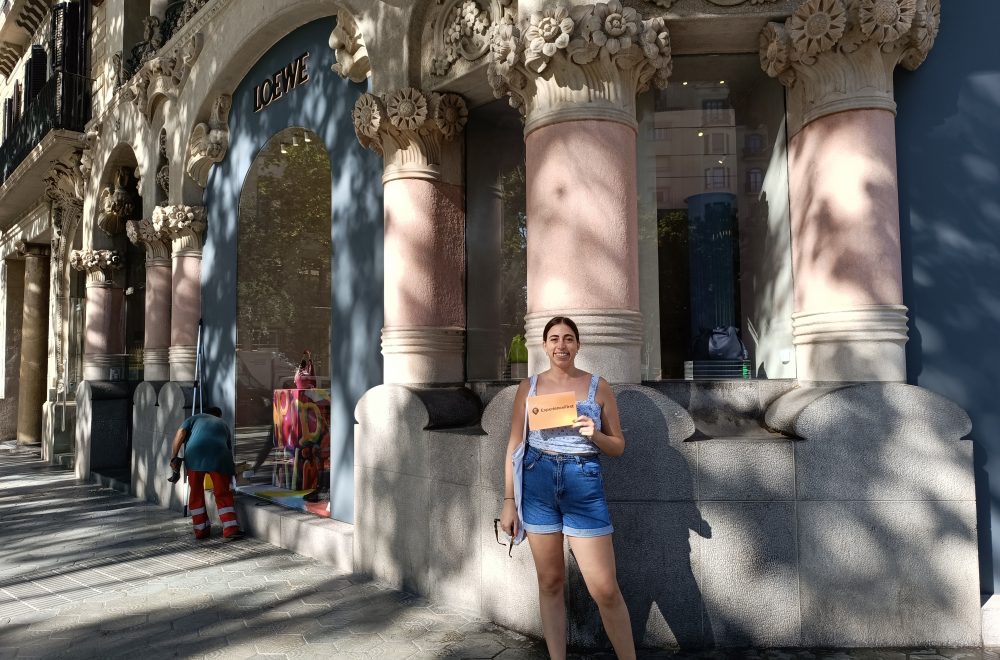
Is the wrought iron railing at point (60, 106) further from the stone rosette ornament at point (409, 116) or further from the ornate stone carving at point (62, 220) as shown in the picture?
the stone rosette ornament at point (409, 116)

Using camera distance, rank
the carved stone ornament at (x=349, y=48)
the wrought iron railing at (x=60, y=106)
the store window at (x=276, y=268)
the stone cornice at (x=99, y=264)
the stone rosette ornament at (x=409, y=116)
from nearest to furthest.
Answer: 1. the stone rosette ornament at (x=409, y=116)
2. the carved stone ornament at (x=349, y=48)
3. the store window at (x=276, y=268)
4. the stone cornice at (x=99, y=264)
5. the wrought iron railing at (x=60, y=106)

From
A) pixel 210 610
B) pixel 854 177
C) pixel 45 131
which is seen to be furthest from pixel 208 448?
pixel 45 131

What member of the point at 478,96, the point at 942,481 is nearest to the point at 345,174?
the point at 478,96

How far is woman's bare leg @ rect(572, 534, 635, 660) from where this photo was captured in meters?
3.60

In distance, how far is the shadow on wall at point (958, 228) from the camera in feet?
15.6

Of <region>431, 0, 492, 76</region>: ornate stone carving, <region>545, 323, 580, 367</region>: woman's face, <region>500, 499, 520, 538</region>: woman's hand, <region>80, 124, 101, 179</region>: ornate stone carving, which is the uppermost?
<region>80, 124, 101, 179</region>: ornate stone carving

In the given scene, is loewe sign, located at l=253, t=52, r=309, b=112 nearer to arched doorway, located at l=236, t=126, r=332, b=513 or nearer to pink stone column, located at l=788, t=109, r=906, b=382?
arched doorway, located at l=236, t=126, r=332, b=513

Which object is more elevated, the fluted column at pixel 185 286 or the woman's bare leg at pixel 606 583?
the fluted column at pixel 185 286

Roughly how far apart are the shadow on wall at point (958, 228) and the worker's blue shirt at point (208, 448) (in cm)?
626

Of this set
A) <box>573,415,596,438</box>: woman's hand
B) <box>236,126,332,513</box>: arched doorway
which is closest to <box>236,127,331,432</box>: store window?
<box>236,126,332,513</box>: arched doorway

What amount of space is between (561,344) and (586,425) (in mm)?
434

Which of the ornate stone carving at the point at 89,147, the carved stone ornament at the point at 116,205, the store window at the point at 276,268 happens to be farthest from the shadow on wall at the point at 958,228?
the ornate stone carving at the point at 89,147

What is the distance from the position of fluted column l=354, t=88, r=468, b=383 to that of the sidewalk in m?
1.87

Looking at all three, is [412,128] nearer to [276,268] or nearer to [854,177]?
[854,177]
